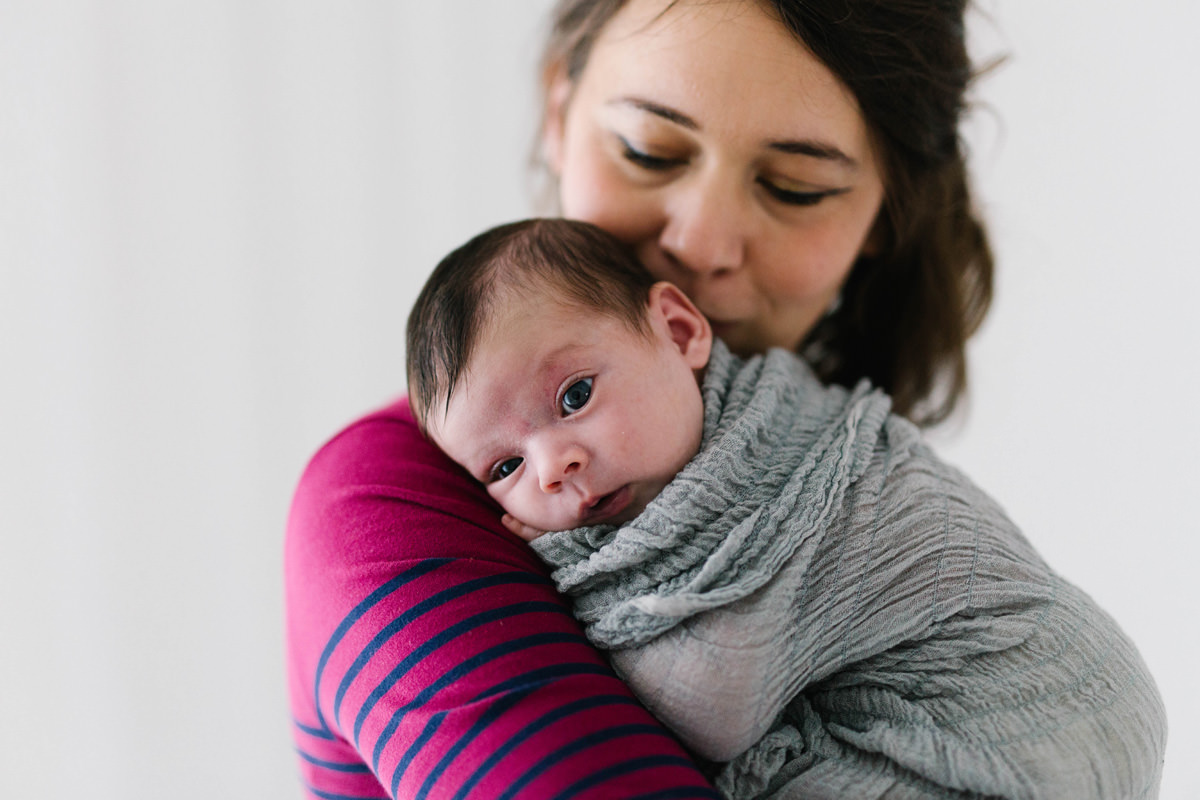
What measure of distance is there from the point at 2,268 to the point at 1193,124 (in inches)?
84.4

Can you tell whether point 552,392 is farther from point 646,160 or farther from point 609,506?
point 646,160

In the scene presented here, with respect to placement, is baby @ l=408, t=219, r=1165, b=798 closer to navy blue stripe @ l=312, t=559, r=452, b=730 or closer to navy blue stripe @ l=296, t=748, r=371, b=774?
navy blue stripe @ l=312, t=559, r=452, b=730

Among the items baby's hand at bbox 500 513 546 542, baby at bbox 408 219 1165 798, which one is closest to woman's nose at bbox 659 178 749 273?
baby at bbox 408 219 1165 798

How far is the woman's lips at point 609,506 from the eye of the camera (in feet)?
3.11

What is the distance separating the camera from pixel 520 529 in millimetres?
961

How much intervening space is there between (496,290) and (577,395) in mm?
140

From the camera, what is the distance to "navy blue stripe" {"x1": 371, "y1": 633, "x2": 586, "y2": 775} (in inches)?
30.1

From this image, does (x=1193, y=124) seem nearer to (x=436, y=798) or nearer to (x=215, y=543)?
(x=436, y=798)

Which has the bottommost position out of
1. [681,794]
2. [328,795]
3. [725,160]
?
[328,795]

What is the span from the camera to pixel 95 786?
1.74 metres

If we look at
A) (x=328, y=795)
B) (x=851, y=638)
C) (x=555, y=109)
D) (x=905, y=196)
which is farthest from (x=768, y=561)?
(x=555, y=109)

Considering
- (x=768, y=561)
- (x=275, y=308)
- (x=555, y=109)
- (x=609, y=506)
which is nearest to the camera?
(x=768, y=561)

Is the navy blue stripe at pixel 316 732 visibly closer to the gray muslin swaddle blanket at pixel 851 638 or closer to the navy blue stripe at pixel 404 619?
the navy blue stripe at pixel 404 619

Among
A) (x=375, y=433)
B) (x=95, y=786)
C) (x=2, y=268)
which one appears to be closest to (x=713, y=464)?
(x=375, y=433)
